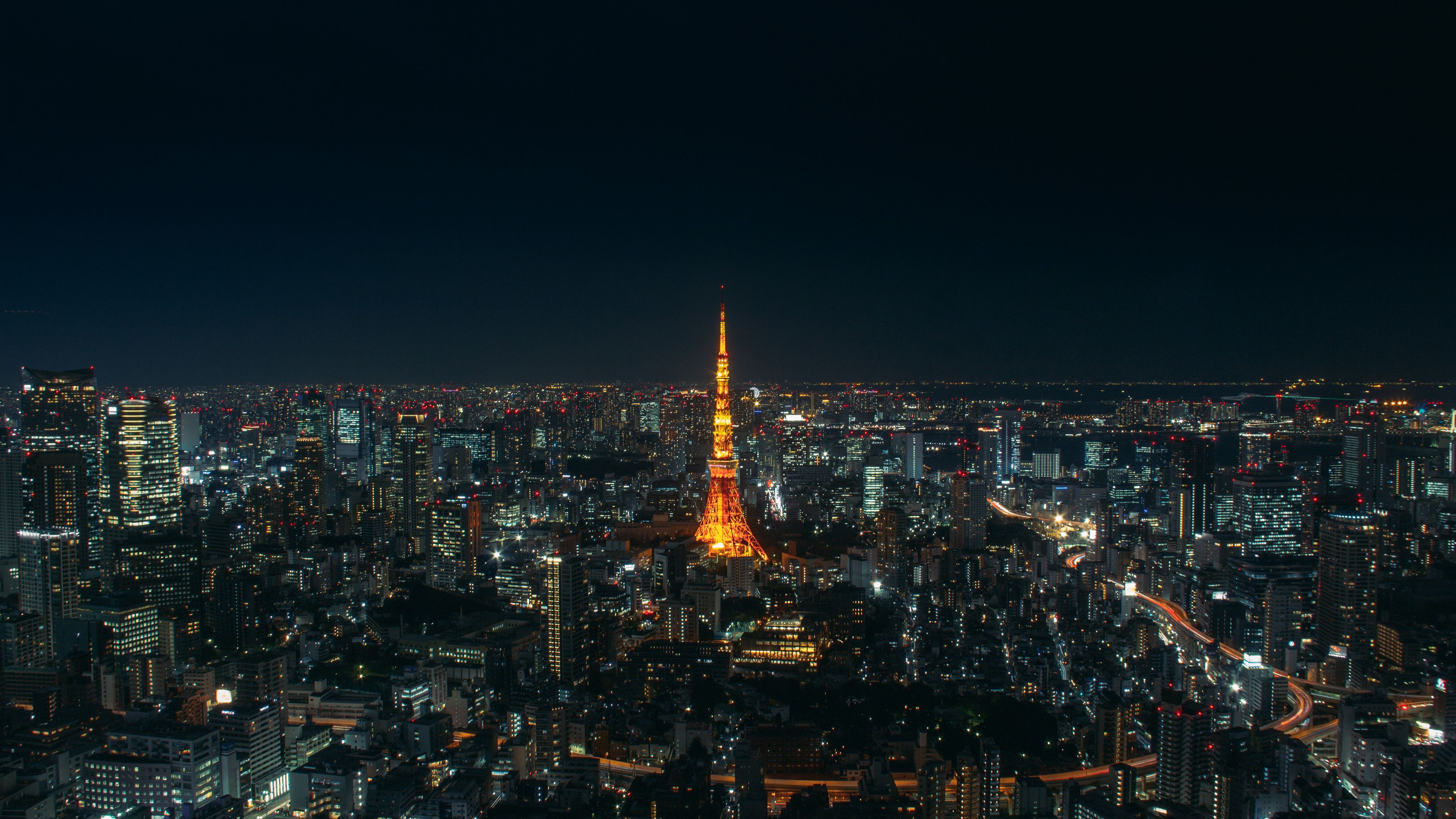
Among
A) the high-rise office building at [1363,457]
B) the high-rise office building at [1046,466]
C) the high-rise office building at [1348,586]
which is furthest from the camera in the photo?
the high-rise office building at [1046,466]

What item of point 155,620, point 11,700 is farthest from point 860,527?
point 11,700

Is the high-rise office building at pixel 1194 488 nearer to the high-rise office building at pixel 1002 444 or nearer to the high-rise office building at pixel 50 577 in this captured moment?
the high-rise office building at pixel 1002 444

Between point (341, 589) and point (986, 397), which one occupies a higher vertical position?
point (986, 397)

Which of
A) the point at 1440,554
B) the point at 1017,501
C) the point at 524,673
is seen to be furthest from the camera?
the point at 1017,501

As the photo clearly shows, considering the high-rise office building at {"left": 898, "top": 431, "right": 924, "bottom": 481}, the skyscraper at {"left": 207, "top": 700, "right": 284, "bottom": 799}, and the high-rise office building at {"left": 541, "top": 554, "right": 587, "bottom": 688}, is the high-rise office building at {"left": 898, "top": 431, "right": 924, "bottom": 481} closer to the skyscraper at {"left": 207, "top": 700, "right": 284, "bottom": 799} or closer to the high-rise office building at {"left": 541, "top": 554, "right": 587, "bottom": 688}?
the high-rise office building at {"left": 541, "top": 554, "right": 587, "bottom": 688}

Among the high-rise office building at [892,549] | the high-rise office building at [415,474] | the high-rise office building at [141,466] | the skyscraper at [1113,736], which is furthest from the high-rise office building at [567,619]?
the high-rise office building at [141,466]

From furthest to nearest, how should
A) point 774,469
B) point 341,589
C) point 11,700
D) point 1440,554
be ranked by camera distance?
point 774,469, point 341,589, point 1440,554, point 11,700

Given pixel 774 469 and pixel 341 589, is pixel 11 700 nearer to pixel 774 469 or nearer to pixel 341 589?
pixel 341 589
